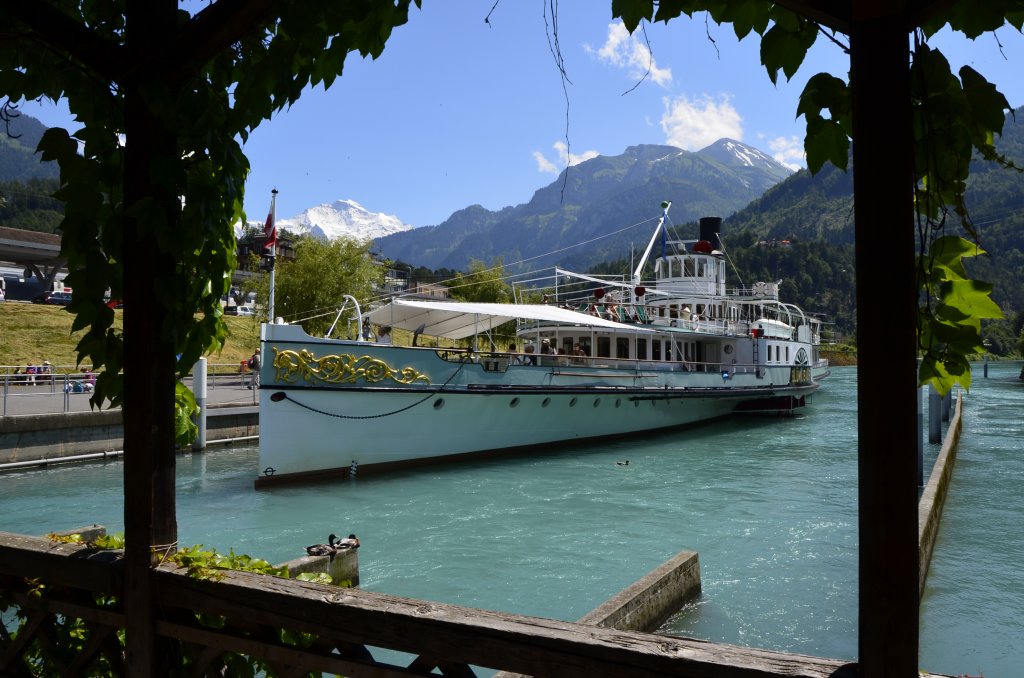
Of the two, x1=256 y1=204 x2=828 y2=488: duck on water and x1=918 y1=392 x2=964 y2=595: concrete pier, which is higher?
x1=256 y1=204 x2=828 y2=488: duck on water

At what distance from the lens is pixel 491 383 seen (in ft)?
54.5

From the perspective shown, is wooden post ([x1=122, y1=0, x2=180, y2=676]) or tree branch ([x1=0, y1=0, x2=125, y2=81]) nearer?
tree branch ([x1=0, y1=0, x2=125, y2=81])

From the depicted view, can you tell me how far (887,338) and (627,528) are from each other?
959cm

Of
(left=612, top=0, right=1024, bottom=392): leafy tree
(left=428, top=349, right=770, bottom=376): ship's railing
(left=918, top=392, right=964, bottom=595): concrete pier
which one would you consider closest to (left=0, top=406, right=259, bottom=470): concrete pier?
(left=428, top=349, right=770, bottom=376): ship's railing

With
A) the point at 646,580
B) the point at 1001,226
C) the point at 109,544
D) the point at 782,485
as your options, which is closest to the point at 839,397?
the point at 782,485

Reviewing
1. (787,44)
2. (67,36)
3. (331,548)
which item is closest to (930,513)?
(331,548)

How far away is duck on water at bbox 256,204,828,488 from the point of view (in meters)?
14.3

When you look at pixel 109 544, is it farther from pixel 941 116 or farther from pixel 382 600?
pixel 941 116

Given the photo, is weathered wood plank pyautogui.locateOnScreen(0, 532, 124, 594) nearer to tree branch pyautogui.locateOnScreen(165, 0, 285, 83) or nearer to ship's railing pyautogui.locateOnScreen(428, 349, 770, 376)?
tree branch pyautogui.locateOnScreen(165, 0, 285, 83)

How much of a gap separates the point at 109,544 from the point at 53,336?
3424 centimetres

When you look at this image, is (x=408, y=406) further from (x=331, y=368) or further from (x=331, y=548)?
(x=331, y=548)

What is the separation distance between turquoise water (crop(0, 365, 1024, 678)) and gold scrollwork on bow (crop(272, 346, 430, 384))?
1995 millimetres

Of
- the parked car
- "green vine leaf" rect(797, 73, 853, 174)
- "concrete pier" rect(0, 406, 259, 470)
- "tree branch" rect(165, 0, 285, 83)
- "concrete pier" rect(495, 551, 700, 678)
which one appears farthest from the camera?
the parked car

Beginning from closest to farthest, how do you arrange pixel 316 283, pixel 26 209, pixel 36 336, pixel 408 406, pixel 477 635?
pixel 477 635, pixel 408 406, pixel 36 336, pixel 316 283, pixel 26 209
